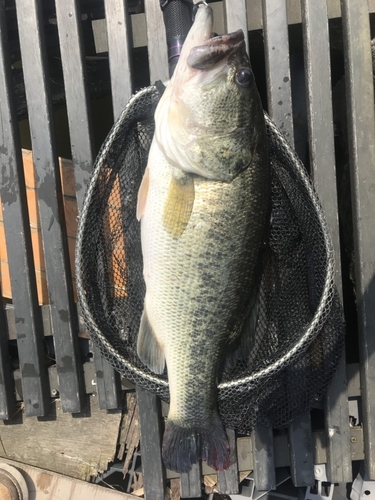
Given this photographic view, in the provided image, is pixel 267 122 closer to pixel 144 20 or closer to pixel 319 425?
pixel 144 20

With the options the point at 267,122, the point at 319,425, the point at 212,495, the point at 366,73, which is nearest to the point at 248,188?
the point at 267,122

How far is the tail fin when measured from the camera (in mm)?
2141

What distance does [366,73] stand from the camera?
2.55 meters

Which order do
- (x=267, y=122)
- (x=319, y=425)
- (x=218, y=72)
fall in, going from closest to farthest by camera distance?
(x=218, y=72)
(x=267, y=122)
(x=319, y=425)

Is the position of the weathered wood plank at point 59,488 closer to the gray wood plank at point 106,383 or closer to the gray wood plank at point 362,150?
the gray wood plank at point 106,383

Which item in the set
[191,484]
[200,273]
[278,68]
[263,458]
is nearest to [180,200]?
[200,273]

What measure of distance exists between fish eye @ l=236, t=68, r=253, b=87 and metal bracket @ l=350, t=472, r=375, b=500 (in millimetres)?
2680

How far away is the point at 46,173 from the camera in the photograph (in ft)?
8.55

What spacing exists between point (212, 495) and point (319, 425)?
2.97 feet

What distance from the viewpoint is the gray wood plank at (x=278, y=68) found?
2555 mm

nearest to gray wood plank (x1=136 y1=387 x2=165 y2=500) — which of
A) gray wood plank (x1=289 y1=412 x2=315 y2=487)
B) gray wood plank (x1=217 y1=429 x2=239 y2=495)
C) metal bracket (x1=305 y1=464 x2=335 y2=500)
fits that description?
gray wood plank (x1=217 y1=429 x2=239 y2=495)

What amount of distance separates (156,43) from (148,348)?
5.73ft

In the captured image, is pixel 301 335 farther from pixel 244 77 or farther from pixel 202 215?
pixel 244 77

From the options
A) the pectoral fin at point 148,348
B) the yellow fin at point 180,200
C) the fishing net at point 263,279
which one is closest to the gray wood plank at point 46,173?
the fishing net at point 263,279
